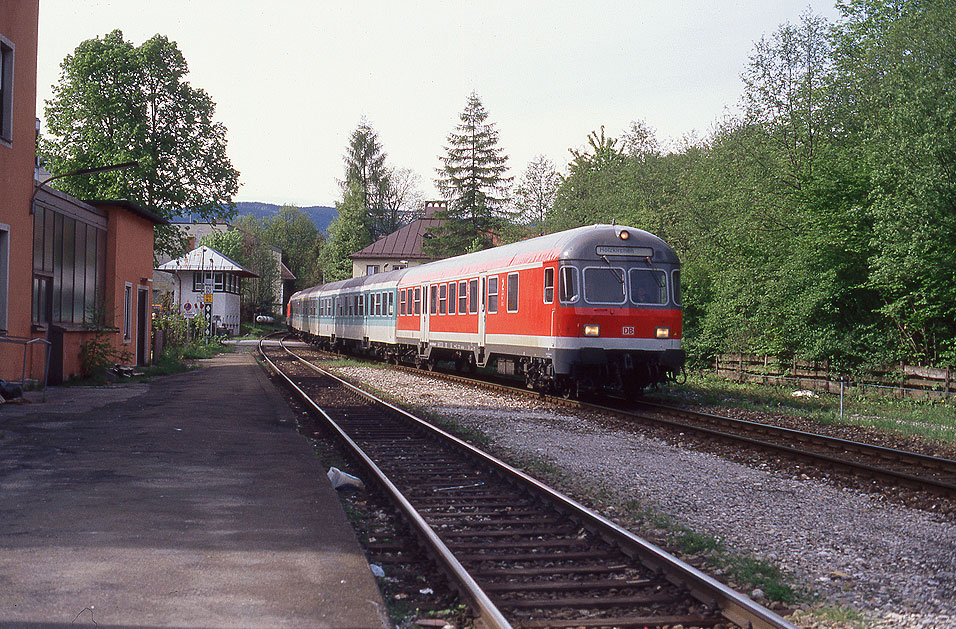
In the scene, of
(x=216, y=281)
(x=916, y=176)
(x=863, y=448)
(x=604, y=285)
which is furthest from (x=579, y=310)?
(x=216, y=281)

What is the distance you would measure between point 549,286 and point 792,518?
8999mm

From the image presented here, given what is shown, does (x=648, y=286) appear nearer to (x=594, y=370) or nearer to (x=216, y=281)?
(x=594, y=370)

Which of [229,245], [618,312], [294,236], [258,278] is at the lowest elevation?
[618,312]

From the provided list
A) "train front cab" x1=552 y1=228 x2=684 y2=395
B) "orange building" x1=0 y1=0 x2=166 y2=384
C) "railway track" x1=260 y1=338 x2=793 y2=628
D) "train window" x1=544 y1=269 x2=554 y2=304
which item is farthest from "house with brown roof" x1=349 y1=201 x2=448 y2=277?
"railway track" x1=260 y1=338 x2=793 y2=628

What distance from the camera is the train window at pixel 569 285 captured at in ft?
49.9

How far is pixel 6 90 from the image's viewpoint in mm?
15938

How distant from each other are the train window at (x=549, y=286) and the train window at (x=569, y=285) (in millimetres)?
338

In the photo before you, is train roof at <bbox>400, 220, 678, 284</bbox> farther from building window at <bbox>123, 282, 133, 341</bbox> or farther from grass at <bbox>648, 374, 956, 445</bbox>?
building window at <bbox>123, 282, 133, 341</bbox>

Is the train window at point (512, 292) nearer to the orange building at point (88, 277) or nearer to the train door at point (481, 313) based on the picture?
the train door at point (481, 313)

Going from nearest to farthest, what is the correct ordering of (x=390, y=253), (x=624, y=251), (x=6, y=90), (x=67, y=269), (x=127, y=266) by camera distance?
(x=624, y=251) → (x=6, y=90) → (x=67, y=269) → (x=127, y=266) → (x=390, y=253)

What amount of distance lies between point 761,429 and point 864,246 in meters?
9.76

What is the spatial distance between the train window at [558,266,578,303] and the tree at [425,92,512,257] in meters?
45.0

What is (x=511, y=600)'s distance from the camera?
15.9ft

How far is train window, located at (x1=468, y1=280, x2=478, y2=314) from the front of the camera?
20.2 m
